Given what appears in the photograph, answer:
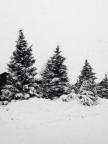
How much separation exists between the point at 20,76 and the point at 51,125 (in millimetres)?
13802

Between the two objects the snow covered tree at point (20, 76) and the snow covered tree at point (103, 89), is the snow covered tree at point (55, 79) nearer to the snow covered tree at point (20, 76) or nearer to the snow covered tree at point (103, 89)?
the snow covered tree at point (20, 76)

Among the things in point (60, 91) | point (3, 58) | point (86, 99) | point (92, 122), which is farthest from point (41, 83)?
point (3, 58)

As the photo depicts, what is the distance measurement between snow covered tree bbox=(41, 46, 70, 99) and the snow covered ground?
→ 42.9ft

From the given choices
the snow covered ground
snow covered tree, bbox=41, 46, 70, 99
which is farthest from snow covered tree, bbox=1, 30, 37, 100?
the snow covered ground

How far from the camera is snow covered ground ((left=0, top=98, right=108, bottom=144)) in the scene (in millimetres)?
8719

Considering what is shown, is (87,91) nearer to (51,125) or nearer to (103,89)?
(51,125)

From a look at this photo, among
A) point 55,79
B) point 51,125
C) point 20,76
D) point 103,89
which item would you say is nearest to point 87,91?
point 20,76

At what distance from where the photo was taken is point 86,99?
17.0 meters

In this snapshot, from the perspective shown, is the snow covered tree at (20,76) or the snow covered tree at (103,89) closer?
the snow covered tree at (20,76)

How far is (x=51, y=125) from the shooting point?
10.1 metres

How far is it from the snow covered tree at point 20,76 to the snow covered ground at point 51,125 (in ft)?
31.0

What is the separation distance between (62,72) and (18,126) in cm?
1779

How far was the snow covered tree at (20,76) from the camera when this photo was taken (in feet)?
74.0

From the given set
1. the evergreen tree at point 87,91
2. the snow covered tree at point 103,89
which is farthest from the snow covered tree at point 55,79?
the snow covered tree at point 103,89
